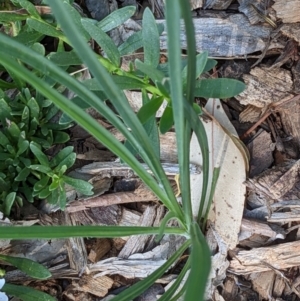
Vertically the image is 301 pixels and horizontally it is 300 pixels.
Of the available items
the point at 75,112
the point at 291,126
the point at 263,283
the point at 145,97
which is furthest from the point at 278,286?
the point at 75,112

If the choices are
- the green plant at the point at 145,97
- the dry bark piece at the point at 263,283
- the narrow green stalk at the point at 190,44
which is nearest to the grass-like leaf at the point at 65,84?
the green plant at the point at 145,97

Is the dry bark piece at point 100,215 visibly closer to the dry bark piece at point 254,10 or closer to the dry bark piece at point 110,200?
the dry bark piece at point 110,200

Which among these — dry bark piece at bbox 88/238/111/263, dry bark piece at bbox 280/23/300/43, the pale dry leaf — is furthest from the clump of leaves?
dry bark piece at bbox 280/23/300/43

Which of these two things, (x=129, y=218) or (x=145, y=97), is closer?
(x=145, y=97)

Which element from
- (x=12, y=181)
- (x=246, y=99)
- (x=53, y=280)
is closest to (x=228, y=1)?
(x=246, y=99)

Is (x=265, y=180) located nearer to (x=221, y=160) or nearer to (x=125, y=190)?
(x=221, y=160)

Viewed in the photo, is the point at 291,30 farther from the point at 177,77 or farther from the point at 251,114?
the point at 177,77
